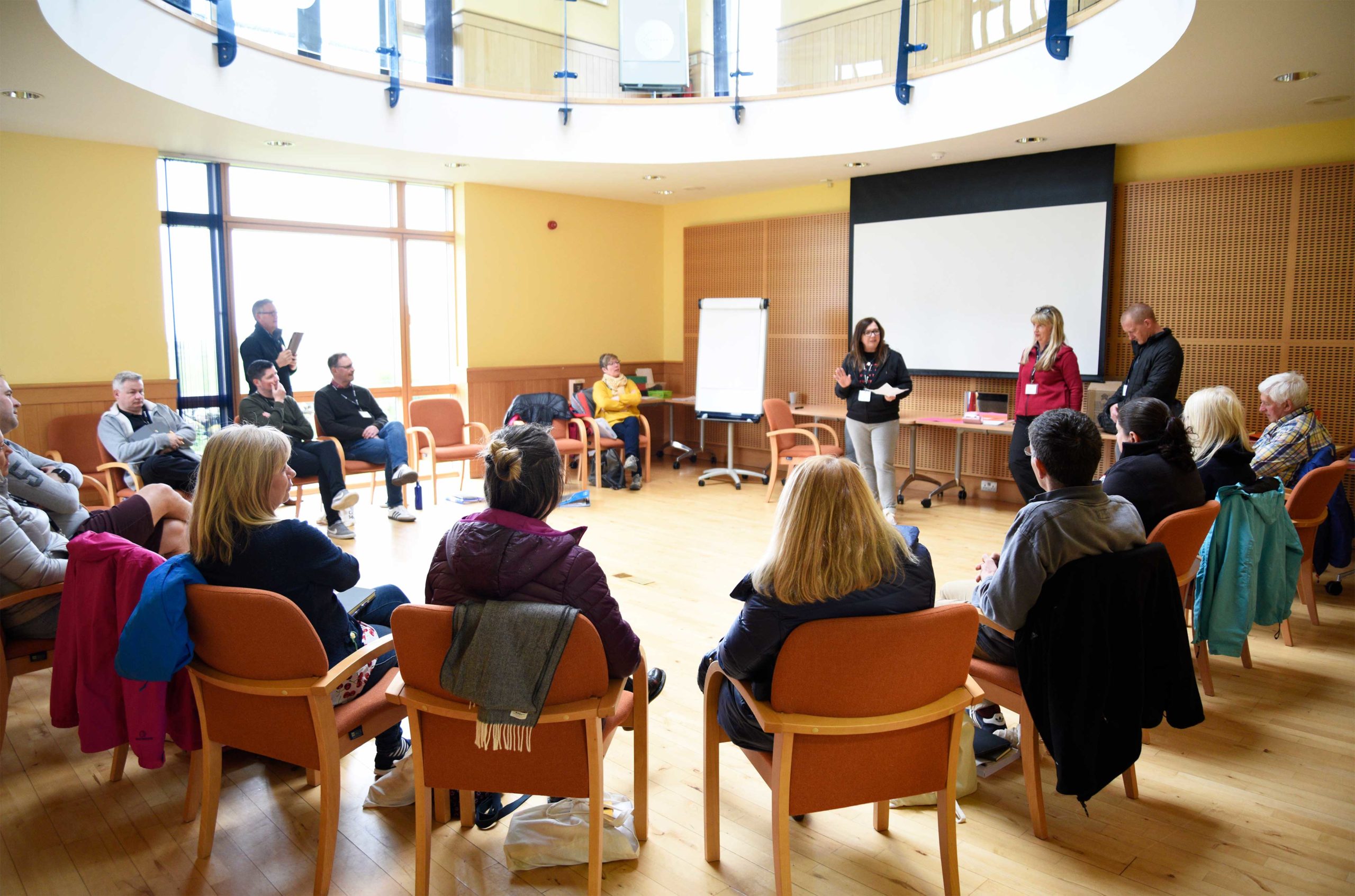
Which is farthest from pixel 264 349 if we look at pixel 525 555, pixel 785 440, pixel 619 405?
pixel 525 555

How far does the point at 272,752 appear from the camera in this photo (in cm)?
232

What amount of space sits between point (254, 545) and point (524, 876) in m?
1.18

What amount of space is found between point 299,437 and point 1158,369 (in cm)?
612

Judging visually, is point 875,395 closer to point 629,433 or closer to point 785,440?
point 785,440

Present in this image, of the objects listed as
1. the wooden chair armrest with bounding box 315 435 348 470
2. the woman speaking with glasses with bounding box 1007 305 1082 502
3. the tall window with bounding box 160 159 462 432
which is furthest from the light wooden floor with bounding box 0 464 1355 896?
the tall window with bounding box 160 159 462 432

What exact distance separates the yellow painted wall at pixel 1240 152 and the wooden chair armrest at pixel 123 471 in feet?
25.0

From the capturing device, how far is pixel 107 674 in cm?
257

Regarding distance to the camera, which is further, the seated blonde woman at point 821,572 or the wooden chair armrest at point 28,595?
the wooden chair armrest at point 28,595

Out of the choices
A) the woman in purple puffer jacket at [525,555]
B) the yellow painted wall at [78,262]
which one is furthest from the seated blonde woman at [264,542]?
the yellow painted wall at [78,262]

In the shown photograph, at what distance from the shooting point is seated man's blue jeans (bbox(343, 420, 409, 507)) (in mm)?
6766

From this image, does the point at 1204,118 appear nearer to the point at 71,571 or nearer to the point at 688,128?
the point at 688,128

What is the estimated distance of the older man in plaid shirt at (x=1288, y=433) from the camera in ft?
14.5

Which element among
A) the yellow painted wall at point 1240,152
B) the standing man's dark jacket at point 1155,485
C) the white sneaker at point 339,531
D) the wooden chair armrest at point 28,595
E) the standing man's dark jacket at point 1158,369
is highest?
the yellow painted wall at point 1240,152

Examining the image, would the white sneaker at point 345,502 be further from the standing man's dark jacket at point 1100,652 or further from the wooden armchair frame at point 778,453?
the standing man's dark jacket at point 1100,652
